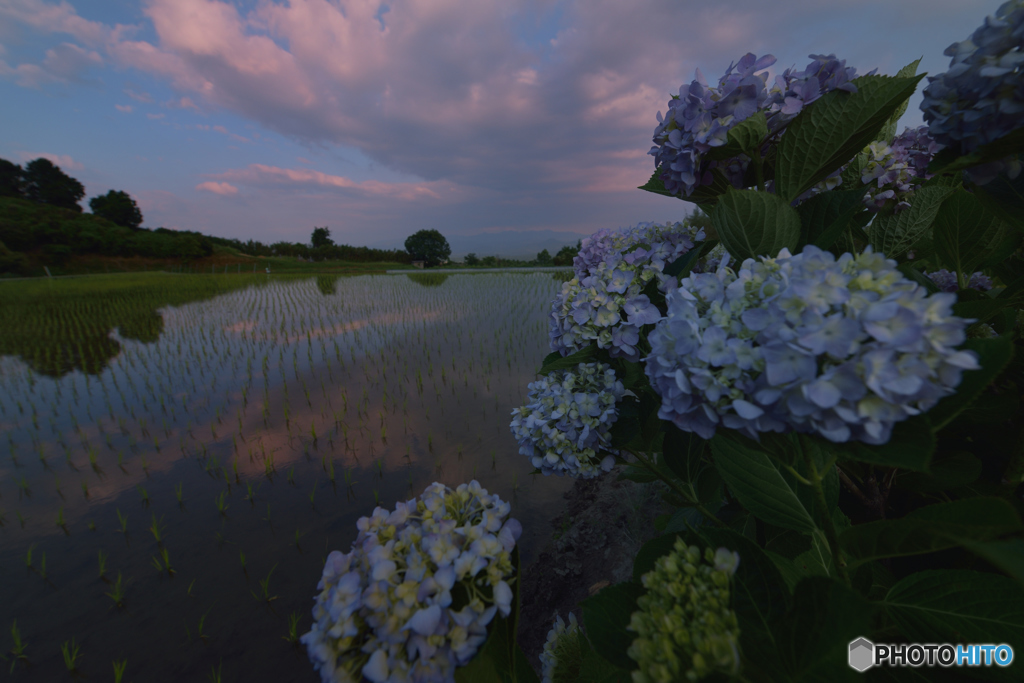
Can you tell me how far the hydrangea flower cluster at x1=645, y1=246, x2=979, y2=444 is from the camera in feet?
1.45

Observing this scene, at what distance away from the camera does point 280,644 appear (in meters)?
2.10

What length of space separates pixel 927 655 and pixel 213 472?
15.1 feet

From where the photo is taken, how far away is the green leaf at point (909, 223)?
108 cm

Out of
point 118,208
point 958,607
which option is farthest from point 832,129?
point 118,208

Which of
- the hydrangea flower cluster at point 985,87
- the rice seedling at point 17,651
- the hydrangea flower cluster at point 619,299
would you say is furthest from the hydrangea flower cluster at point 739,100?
the rice seedling at point 17,651

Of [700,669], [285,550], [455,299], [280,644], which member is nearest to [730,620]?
[700,669]

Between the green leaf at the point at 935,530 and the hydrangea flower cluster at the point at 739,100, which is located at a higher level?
the hydrangea flower cluster at the point at 739,100

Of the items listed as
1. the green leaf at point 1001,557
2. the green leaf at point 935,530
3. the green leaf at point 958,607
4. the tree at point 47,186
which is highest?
the tree at point 47,186

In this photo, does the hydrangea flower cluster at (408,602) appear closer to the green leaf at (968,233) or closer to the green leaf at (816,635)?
the green leaf at (816,635)

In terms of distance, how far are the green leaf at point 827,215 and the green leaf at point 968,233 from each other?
409 millimetres

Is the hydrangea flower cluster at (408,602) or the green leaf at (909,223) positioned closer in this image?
the hydrangea flower cluster at (408,602)

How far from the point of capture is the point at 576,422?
1.11m

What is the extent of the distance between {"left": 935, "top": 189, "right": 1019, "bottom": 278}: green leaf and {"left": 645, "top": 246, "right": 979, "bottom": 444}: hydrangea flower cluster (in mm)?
841

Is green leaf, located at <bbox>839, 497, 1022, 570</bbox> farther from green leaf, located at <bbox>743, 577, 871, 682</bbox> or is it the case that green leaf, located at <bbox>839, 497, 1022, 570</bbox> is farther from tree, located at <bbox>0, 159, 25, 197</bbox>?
tree, located at <bbox>0, 159, 25, 197</bbox>
